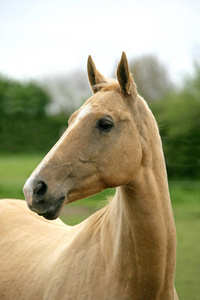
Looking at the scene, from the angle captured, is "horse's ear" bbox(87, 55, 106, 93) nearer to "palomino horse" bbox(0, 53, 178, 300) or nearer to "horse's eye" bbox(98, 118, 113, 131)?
"palomino horse" bbox(0, 53, 178, 300)

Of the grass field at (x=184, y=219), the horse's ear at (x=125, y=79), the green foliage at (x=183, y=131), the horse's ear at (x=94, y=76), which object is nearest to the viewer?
the horse's ear at (x=125, y=79)

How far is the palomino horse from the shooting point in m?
2.33

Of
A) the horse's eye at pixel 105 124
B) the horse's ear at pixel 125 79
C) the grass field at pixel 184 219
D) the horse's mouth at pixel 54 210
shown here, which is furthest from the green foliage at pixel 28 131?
the horse's mouth at pixel 54 210

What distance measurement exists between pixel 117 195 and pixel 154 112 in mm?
16130

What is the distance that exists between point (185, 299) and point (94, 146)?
10.3ft

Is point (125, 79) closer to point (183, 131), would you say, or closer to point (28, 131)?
point (183, 131)

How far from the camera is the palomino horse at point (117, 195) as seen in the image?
2.33 metres

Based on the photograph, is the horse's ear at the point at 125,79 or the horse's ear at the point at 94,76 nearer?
the horse's ear at the point at 125,79

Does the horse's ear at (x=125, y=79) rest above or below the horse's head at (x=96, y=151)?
above

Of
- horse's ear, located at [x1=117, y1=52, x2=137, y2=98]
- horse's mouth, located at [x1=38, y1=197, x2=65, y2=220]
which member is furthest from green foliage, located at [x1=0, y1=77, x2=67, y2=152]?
horse's mouth, located at [x1=38, y1=197, x2=65, y2=220]

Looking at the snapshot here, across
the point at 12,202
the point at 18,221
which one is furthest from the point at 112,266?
the point at 12,202

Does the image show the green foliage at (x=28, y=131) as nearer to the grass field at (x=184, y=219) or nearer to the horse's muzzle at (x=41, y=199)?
the grass field at (x=184, y=219)

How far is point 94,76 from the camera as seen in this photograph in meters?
2.75

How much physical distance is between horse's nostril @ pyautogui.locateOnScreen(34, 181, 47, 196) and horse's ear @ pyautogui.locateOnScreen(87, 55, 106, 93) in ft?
2.64
